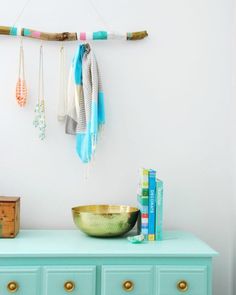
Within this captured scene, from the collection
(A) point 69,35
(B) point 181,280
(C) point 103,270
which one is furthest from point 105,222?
(A) point 69,35

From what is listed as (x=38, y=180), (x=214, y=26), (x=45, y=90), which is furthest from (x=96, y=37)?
(x=38, y=180)

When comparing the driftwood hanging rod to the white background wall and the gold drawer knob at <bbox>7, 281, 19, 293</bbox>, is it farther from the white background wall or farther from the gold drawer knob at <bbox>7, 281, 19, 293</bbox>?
the gold drawer knob at <bbox>7, 281, 19, 293</bbox>

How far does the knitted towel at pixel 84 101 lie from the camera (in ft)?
7.64

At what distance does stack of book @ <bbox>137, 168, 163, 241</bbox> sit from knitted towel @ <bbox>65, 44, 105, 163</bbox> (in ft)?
1.12

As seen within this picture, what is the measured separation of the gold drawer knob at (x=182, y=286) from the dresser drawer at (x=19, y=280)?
57cm

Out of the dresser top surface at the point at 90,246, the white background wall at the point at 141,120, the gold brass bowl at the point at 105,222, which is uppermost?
the white background wall at the point at 141,120

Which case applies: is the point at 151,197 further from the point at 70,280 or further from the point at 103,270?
the point at 70,280

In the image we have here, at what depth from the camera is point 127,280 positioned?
1.93m

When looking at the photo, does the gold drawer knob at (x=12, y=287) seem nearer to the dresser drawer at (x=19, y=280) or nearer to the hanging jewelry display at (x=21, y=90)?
the dresser drawer at (x=19, y=280)

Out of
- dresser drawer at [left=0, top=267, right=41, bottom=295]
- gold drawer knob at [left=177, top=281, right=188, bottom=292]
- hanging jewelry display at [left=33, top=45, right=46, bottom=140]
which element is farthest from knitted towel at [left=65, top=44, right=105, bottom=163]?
gold drawer knob at [left=177, top=281, right=188, bottom=292]

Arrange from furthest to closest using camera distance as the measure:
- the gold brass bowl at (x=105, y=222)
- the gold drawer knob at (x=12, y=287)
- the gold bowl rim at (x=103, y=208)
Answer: the gold bowl rim at (x=103, y=208), the gold brass bowl at (x=105, y=222), the gold drawer knob at (x=12, y=287)

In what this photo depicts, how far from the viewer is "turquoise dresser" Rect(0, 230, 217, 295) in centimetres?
190

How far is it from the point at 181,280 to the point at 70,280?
17.8 inches

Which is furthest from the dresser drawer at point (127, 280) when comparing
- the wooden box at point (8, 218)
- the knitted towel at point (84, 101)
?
the knitted towel at point (84, 101)
